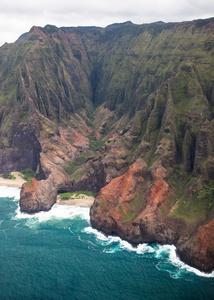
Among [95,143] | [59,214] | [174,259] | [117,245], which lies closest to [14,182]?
[59,214]

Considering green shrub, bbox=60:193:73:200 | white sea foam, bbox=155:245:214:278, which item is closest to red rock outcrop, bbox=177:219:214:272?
white sea foam, bbox=155:245:214:278

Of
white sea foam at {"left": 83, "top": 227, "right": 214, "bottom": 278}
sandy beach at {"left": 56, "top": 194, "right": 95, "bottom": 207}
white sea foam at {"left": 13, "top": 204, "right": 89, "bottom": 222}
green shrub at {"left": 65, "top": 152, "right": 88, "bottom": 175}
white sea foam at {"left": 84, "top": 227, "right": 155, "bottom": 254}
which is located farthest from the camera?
green shrub at {"left": 65, "top": 152, "right": 88, "bottom": 175}

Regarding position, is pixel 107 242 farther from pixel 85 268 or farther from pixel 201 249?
pixel 201 249

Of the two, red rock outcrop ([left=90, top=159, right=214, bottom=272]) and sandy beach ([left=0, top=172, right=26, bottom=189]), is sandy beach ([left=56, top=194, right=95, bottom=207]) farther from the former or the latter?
sandy beach ([left=0, top=172, right=26, bottom=189])

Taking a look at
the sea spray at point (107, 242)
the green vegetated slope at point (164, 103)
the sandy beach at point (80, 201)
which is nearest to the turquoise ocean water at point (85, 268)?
the sea spray at point (107, 242)

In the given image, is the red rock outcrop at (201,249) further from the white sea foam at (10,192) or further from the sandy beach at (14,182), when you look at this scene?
the sandy beach at (14,182)

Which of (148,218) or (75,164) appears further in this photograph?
(75,164)
